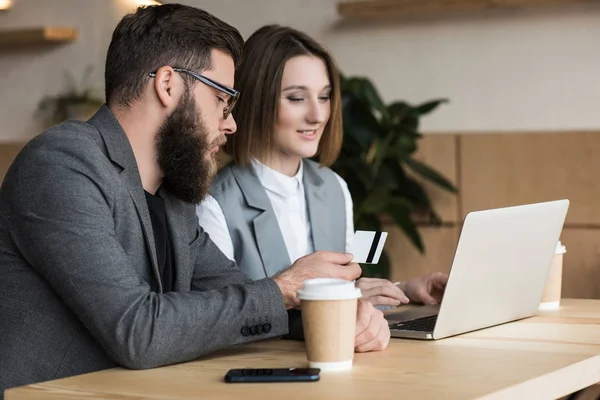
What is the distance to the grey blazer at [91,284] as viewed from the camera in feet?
5.08

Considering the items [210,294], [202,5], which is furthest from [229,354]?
[202,5]

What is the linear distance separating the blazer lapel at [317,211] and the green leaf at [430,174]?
1.48m

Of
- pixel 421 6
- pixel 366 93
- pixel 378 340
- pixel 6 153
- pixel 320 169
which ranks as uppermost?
pixel 421 6

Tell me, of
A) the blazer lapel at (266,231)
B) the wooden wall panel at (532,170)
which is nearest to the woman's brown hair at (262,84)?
the blazer lapel at (266,231)

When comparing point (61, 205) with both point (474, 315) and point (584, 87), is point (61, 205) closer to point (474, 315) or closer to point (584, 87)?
point (474, 315)

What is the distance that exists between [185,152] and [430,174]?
2.42 meters

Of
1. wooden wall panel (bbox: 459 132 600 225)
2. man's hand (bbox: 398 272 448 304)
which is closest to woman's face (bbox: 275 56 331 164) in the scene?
man's hand (bbox: 398 272 448 304)

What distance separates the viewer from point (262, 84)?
273cm

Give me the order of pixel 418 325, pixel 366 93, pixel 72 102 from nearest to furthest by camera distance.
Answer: pixel 418 325, pixel 366 93, pixel 72 102

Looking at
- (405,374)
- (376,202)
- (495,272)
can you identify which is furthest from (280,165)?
(376,202)

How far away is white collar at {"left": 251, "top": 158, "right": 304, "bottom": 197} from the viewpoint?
8.71ft

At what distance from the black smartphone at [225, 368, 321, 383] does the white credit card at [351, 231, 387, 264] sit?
39 centimetres

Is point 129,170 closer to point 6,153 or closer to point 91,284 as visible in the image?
point 91,284

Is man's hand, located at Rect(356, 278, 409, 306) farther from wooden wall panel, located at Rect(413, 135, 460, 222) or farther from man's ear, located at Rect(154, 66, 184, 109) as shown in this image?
wooden wall panel, located at Rect(413, 135, 460, 222)
